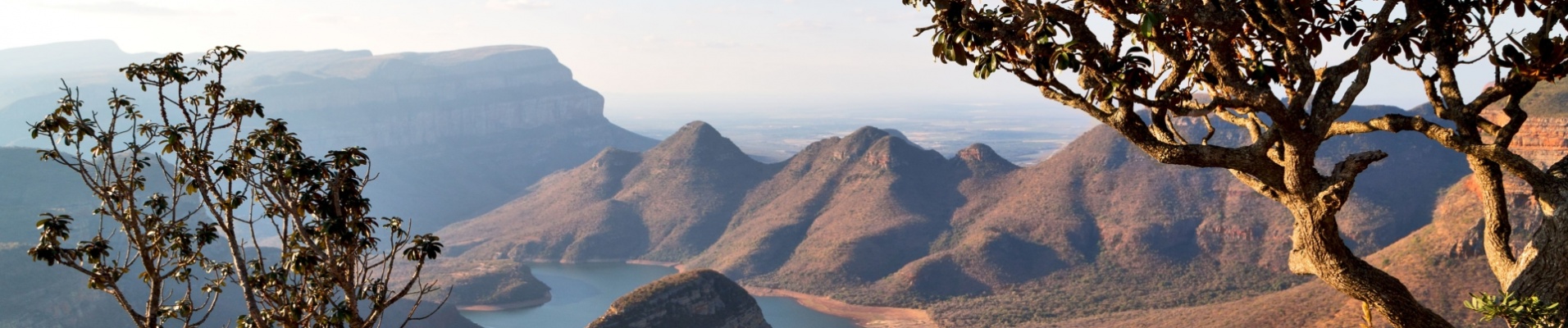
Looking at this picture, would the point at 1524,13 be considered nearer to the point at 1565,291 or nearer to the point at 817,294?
the point at 1565,291

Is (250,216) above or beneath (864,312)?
above

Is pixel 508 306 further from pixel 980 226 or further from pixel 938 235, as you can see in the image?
pixel 980 226

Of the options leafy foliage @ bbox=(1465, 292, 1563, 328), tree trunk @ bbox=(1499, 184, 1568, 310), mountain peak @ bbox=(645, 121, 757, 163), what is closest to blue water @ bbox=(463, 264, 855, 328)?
mountain peak @ bbox=(645, 121, 757, 163)

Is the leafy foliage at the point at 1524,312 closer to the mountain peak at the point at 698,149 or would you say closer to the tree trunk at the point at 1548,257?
the tree trunk at the point at 1548,257

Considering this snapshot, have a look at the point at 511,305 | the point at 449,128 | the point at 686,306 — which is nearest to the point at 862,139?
the point at 511,305

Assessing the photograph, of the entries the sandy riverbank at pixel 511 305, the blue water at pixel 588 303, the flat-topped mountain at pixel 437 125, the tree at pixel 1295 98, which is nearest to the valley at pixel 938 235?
the sandy riverbank at pixel 511 305

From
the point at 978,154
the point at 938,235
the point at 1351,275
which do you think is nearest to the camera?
the point at 1351,275
